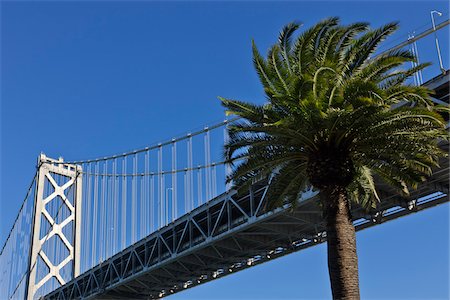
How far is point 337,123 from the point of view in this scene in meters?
16.0

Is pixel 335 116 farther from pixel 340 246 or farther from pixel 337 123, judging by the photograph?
pixel 340 246

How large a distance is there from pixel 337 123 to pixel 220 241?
18.9 meters

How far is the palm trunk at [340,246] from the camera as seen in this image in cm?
1542

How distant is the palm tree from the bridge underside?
5.13m

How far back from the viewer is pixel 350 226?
16.3m

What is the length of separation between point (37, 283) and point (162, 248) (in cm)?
2010

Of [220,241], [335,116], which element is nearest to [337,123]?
[335,116]

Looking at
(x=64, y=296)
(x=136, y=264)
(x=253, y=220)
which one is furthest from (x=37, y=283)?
(x=253, y=220)

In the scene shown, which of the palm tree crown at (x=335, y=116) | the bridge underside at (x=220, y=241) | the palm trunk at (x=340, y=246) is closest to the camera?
the palm trunk at (x=340, y=246)

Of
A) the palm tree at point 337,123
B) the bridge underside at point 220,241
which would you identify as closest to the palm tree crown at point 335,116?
the palm tree at point 337,123

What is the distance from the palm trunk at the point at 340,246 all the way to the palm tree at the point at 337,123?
2cm

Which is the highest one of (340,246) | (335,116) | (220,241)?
(220,241)

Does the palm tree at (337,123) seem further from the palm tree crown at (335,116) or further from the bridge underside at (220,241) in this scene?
the bridge underside at (220,241)

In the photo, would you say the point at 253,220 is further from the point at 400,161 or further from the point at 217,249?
the point at 400,161
